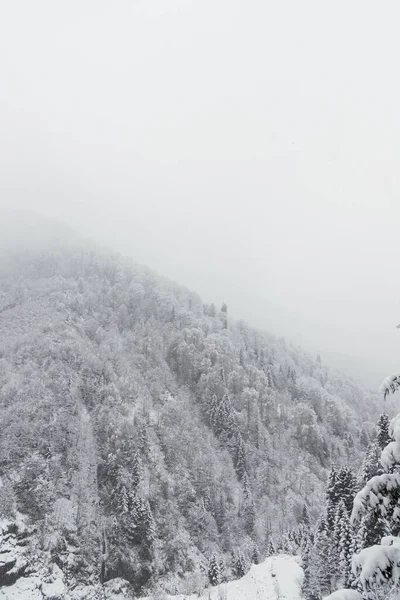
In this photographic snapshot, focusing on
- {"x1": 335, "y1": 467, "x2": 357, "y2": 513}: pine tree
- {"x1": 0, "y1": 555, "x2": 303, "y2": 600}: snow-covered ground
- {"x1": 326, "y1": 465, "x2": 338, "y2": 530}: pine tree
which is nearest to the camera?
{"x1": 335, "y1": 467, "x2": 357, "y2": 513}: pine tree

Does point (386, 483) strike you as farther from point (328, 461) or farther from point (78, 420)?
point (328, 461)

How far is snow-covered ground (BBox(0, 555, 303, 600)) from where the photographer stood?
5819 cm

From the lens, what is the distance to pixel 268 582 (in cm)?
6253

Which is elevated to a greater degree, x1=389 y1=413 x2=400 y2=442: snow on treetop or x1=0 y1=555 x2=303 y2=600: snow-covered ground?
x1=389 y1=413 x2=400 y2=442: snow on treetop

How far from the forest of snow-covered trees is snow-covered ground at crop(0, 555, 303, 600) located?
2.84 m

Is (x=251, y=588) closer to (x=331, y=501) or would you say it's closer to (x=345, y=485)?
(x=331, y=501)

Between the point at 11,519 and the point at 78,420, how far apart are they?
121 feet

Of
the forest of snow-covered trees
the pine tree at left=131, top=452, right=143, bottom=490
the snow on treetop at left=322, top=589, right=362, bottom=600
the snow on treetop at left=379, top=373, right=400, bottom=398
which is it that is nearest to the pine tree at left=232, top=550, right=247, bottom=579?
the forest of snow-covered trees

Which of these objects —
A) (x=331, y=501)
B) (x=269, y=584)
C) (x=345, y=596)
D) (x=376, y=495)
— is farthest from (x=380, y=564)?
(x=269, y=584)

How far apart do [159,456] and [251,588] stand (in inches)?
2583

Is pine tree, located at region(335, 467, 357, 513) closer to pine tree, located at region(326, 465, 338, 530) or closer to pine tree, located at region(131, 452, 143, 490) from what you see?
pine tree, located at region(326, 465, 338, 530)

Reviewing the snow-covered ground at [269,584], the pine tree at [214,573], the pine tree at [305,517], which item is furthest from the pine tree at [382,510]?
the pine tree at [305,517]

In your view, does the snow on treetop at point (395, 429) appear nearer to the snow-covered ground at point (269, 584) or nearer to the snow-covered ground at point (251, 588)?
the snow-covered ground at point (269, 584)

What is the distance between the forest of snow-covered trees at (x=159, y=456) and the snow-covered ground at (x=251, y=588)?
2.84m
